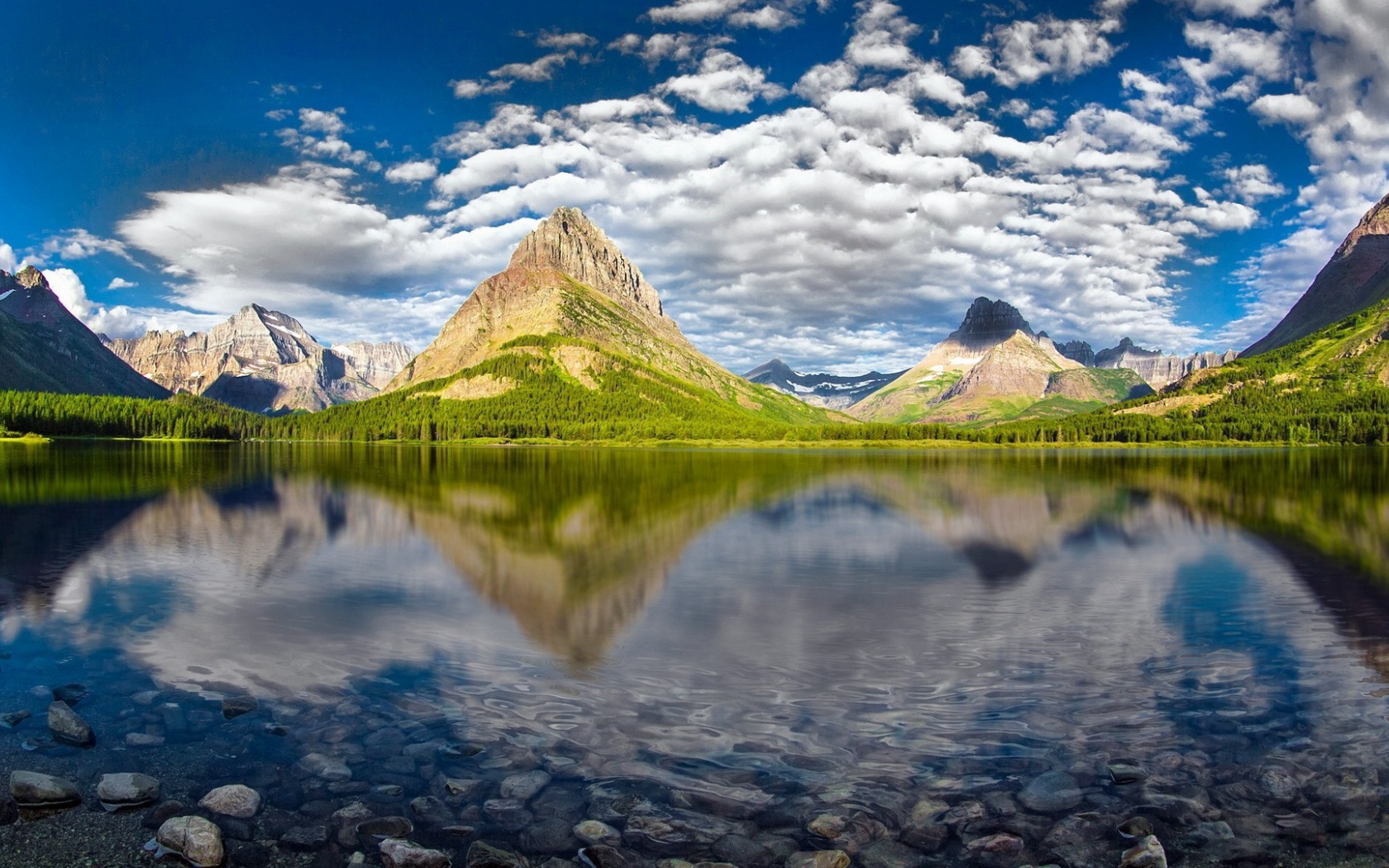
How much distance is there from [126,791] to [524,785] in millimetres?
6849

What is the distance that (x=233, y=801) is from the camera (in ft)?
41.9

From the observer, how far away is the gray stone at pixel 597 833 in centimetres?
1204

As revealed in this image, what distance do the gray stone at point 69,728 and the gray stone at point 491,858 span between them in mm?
9807

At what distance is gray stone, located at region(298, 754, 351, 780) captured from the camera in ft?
46.2

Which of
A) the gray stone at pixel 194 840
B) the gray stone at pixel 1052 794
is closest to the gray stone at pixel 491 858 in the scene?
the gray stone at pixel 194 840

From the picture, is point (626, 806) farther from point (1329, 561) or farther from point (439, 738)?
point (1329, 561)

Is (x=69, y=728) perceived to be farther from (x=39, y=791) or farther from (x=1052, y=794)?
(x=1052, y=794)

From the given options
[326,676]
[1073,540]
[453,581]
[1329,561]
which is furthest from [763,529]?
[326,676]

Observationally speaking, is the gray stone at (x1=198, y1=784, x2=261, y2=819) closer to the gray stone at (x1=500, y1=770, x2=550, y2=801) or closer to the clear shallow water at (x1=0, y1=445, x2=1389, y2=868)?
the clear shallow water at (x1=0, y1=445, x2=1389, y2=868)

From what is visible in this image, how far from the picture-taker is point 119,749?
1505 cm

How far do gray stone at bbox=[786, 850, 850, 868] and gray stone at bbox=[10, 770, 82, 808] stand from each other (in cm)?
1235

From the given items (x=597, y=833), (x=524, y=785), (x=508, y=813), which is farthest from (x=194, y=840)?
(x=597, y=833)

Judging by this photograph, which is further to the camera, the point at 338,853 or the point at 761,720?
the point at 761,720

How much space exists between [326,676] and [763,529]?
34172 millimetres
